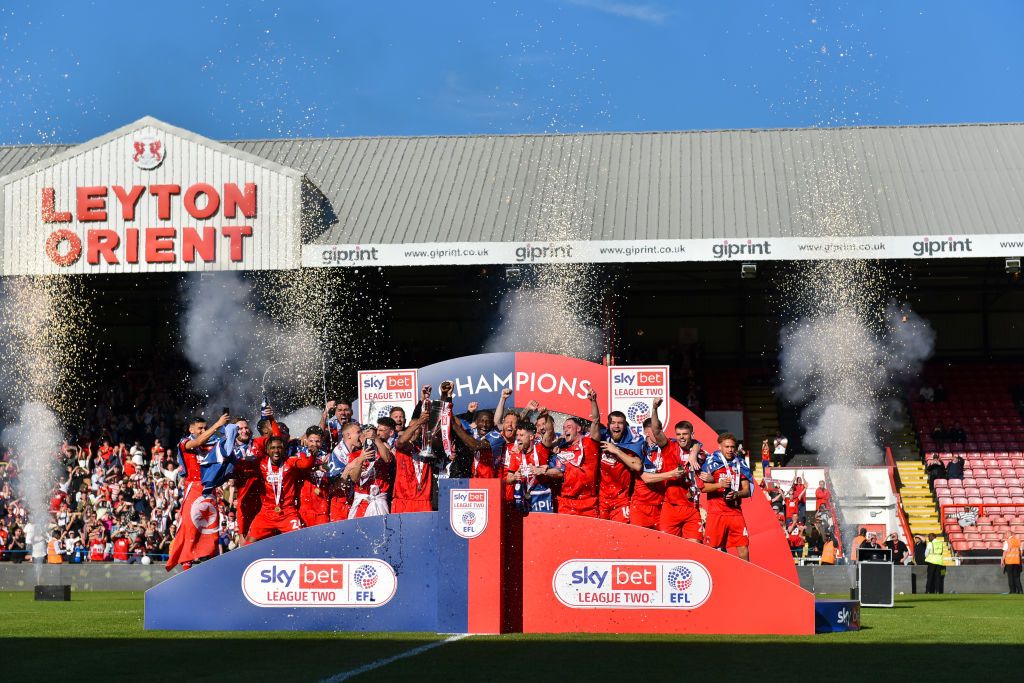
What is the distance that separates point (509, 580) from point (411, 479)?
3404mm

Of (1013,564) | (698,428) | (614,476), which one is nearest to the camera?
(614,476)

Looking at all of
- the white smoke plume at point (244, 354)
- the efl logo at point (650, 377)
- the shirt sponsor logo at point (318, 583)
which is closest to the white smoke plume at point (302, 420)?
the white smoke plume at point (244, 354)

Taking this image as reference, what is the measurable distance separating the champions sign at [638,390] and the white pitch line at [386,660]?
19.1 ft

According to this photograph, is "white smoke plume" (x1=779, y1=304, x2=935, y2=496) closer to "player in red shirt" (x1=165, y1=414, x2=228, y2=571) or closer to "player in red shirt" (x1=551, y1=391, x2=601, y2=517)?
"player in red shirt" (x1=551, y1=391, x2=601, y2=517)

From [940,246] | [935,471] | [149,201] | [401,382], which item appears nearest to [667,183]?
[940,246]

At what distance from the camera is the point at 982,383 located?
36406 millimetres

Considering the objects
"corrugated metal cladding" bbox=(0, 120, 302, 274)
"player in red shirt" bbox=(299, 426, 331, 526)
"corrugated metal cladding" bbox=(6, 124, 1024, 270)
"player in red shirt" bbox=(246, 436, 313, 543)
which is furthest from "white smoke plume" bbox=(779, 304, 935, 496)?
"player in red shirt" bbox=(246, 436, 313, 543)

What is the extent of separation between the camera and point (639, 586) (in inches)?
474

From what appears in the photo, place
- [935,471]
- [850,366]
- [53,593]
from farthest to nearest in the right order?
1. [850,366]
2. [935,471]
3. [53,593]

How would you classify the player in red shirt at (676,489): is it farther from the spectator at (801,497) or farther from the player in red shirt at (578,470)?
the spectator at (801,497)

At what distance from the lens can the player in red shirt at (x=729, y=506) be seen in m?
14.6

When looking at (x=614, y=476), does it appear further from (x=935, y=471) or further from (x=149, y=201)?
Answer: (x=149, y=201)

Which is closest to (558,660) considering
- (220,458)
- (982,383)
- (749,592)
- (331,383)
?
(749,592)

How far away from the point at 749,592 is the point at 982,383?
26.5 metres
